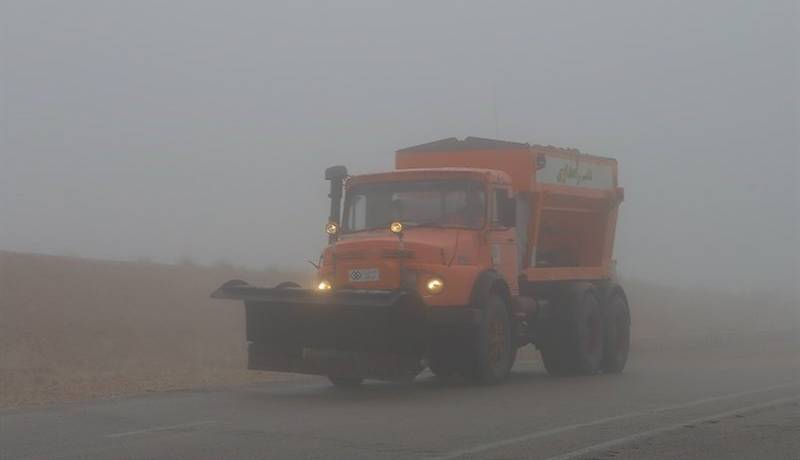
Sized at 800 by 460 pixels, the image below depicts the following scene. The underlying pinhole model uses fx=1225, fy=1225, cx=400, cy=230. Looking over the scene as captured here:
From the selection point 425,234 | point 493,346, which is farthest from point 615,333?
point 425,234

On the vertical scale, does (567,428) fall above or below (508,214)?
below

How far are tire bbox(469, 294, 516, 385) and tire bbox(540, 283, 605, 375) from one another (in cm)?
254

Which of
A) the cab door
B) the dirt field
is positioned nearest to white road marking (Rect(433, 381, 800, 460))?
the cab door

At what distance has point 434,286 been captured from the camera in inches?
600

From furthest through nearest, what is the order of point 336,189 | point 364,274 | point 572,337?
point 572,337 → point 336,189 → point 364,274

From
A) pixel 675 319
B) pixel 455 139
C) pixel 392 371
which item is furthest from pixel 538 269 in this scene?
pixel 675 319

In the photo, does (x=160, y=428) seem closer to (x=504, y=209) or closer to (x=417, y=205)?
(x=417, y=205)

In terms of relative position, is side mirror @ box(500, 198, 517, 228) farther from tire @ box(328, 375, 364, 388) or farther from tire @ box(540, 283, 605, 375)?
tire @ box(540, 283, 605, 375)

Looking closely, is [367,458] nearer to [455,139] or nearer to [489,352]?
[489,352]

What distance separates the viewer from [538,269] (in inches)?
734

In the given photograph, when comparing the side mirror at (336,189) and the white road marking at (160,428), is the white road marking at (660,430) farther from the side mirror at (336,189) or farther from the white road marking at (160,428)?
the side mirror at (336,189)

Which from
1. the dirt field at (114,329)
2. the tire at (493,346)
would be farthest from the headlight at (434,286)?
the dirt field at (114,329)

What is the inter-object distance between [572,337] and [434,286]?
4643 mm

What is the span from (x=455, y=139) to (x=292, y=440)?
29.3ft
